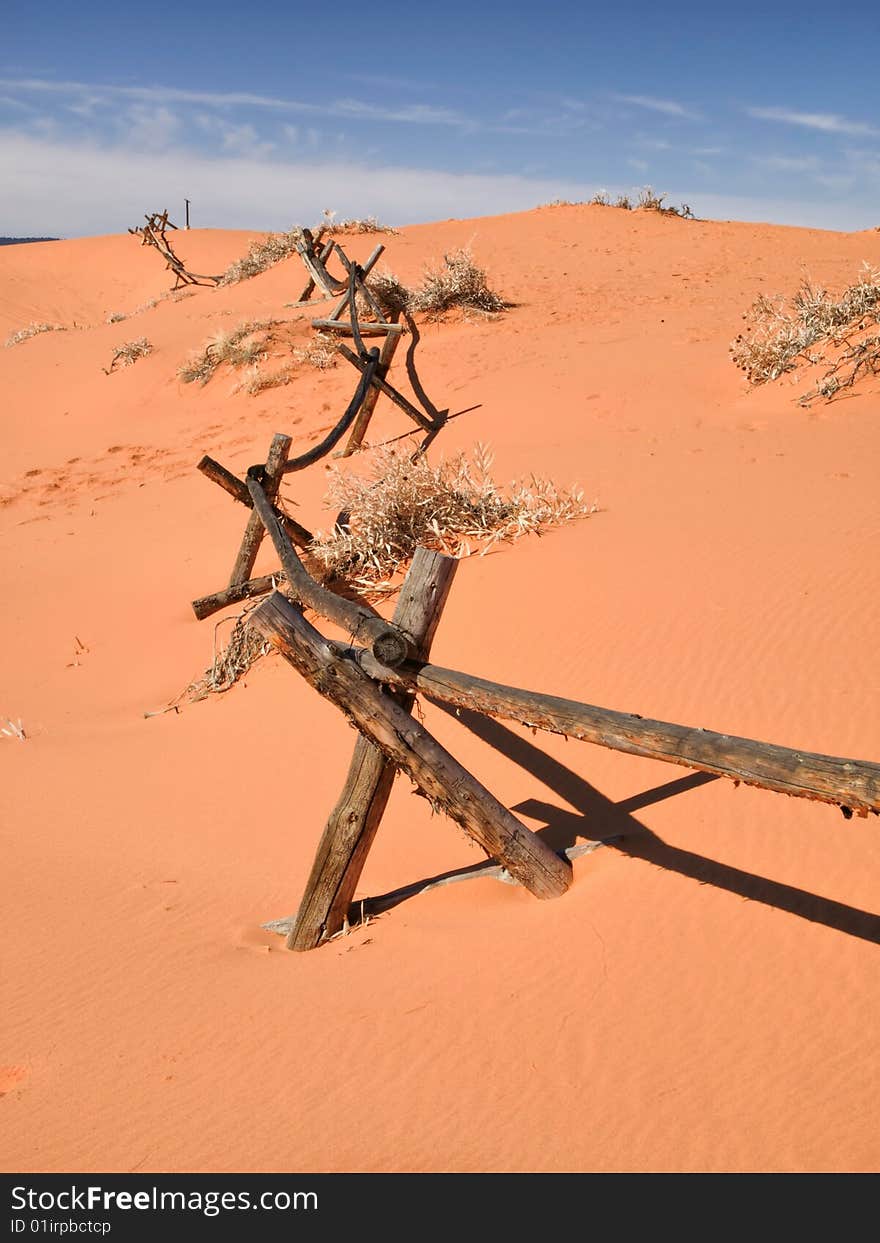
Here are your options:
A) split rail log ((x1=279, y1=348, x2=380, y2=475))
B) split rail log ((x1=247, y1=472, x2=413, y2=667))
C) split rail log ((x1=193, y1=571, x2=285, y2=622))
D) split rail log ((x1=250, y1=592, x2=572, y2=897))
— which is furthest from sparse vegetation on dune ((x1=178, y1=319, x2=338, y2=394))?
split rail log ((x1=250, y1=592, x2=572, y2=897))

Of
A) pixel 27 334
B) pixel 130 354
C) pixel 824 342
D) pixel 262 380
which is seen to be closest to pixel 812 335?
pixel 824 342

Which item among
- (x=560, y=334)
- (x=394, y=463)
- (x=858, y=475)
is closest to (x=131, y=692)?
(x=394, y=463)

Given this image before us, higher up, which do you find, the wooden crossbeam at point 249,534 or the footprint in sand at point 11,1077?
the wooden crossbeam at point 249,534

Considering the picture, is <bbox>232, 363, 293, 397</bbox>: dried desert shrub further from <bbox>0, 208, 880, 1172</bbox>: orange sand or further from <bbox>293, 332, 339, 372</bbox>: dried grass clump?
<bbox>0, 208, 880, 1172</bbox>: orange sand

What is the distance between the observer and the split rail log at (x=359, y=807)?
359 centimetres

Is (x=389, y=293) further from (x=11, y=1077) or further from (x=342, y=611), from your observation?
(x=11, y=1077)

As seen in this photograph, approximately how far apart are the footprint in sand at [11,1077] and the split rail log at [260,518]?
4511 mm

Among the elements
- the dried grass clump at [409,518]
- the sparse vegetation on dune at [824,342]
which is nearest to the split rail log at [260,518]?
the dried grass clump at [409,518]

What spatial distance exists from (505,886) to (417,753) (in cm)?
82

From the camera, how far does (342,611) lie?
4.27 m

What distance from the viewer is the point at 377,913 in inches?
158

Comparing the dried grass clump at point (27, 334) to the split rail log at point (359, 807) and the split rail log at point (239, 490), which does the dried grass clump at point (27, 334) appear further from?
the split rail log at point (359, 807)

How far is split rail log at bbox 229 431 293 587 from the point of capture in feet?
23.2
